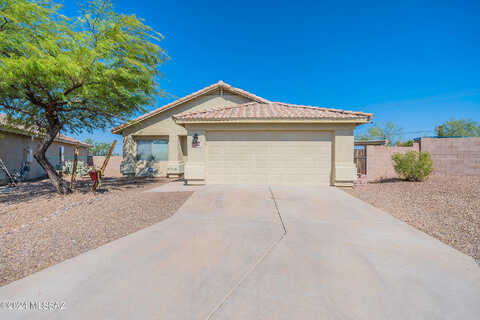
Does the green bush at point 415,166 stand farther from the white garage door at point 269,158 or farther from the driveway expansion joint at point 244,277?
the driveway expansion joint at point 244,277

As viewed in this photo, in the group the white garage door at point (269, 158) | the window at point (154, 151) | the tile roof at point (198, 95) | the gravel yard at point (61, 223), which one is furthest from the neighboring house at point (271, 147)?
the window at point (154, 151)

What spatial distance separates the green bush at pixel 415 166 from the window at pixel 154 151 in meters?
12.8

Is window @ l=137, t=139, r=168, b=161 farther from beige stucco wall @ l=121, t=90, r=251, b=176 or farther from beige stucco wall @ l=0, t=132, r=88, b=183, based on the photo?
beige stucco wall @ l=0, t=132, r=88, b=183

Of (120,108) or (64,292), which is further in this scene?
(120,108)

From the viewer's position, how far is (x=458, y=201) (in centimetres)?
589

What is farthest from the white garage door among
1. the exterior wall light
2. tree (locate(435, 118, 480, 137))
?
tree (locate(435, 118, 480, 137))

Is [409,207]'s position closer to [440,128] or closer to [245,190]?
[245,190]

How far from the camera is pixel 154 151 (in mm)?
13055

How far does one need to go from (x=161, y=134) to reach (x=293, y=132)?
28.0 ft

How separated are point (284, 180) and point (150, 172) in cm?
889

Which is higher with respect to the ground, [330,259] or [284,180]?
[284,180]

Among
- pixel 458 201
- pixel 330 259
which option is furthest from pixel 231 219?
pixel 458 201
